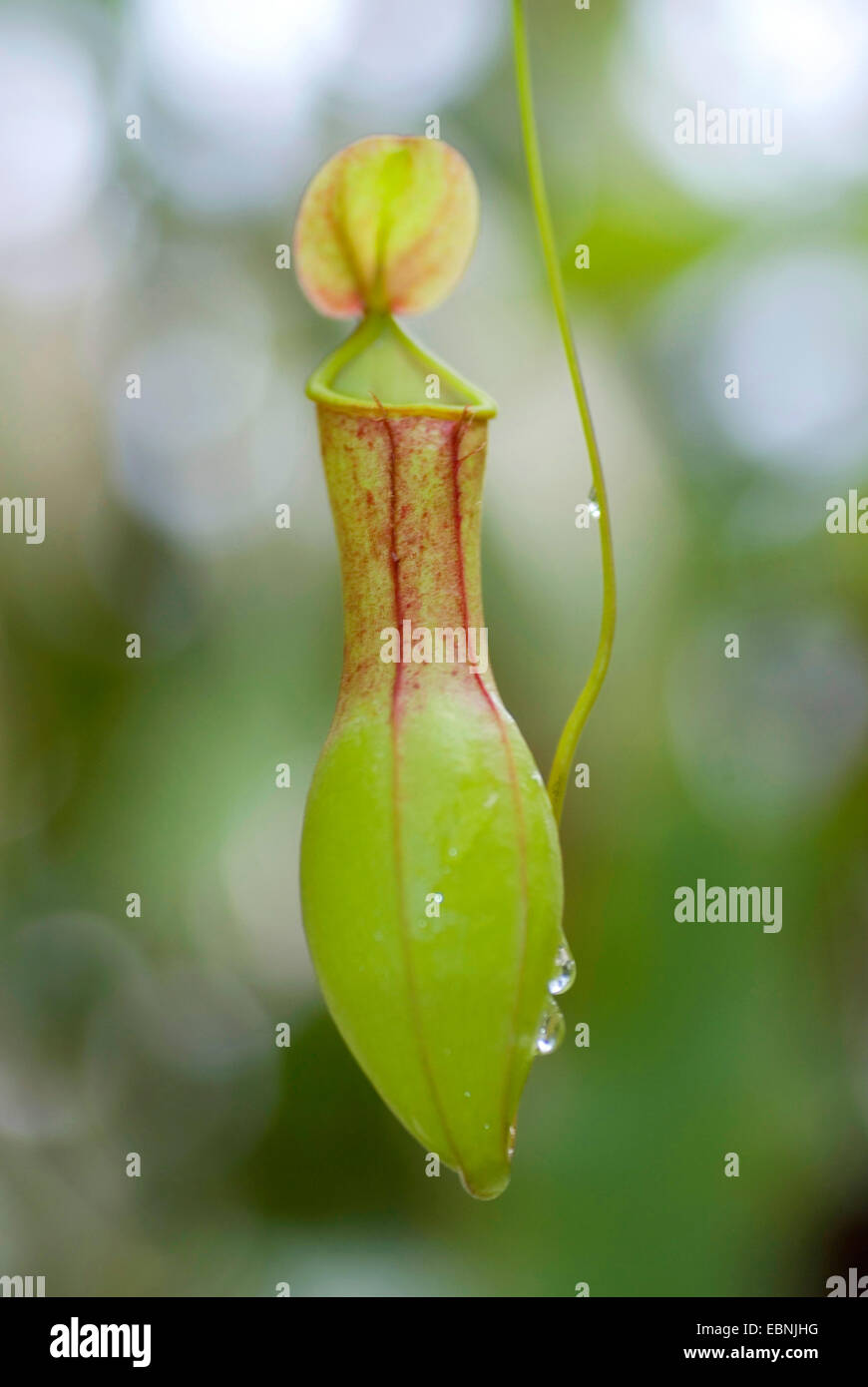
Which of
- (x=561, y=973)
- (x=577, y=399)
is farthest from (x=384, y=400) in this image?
(x=561, y=973)

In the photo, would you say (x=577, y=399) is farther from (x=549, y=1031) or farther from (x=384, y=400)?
(x=549, y=1031)

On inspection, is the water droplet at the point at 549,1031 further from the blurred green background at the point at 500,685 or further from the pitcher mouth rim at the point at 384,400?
the blurred green background at the point at 500,685

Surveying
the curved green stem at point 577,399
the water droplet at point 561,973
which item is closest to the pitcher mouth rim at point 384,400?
the curved green stem at point 577,399

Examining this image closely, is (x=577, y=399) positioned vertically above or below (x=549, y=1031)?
above

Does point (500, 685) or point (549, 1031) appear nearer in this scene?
point (549, 1031)

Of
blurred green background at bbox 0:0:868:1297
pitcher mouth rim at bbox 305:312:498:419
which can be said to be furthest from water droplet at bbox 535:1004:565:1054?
blurred green background at bbox 0:0:868:1297

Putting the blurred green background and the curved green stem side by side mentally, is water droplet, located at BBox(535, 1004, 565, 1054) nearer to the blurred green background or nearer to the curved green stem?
the curved green stem
